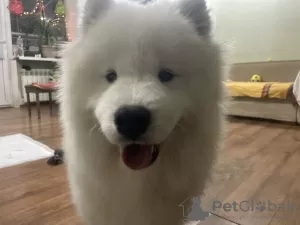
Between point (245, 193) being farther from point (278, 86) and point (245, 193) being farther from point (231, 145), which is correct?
point (278, 86)

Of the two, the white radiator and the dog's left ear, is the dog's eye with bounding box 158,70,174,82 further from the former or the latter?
the white radiator

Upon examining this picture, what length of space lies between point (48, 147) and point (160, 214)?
5.68ft

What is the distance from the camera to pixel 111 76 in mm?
750

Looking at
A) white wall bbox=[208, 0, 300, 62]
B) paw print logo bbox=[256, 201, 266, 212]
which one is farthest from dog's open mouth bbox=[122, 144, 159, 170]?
white wall bbox=[208, 0, 300, 62]

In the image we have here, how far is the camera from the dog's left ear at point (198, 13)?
85 cm

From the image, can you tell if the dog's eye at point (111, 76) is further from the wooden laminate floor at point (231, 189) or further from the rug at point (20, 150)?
the rug at point (20, 150)

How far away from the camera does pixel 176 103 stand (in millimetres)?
706

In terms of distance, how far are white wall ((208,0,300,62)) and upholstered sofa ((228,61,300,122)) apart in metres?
0.55

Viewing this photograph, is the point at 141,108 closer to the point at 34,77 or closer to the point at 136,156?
the point at 136,156

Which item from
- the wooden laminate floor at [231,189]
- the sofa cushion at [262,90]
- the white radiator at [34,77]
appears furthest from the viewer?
the white radiator at [34,77]

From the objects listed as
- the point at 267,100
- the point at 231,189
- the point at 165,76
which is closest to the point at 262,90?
the point at 267,100

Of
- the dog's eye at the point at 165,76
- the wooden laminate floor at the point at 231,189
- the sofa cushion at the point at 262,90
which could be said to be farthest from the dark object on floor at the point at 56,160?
the sofa cushion at the point at 262,90

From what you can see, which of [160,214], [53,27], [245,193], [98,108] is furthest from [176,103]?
[53,27]

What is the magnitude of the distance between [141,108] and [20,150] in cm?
202
